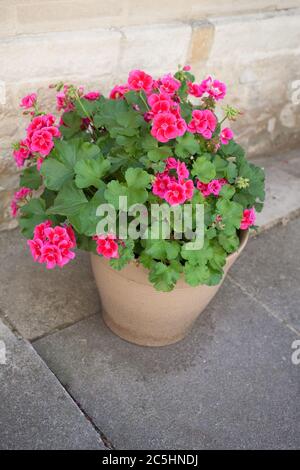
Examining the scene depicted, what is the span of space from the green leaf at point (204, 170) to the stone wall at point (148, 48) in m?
0.94

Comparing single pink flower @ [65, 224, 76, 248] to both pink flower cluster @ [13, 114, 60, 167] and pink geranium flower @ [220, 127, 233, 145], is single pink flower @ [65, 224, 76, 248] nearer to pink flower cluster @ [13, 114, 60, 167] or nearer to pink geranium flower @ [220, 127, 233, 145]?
pink flower cluster @ [13, 114, 60, 167]

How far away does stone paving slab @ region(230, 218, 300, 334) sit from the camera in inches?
110

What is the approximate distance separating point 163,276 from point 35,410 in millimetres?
646

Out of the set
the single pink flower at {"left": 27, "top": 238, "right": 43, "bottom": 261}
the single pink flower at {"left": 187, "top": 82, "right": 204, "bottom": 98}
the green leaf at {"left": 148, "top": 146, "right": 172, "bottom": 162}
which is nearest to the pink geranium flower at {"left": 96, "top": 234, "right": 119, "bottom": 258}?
the single pink flower at {"left": 27, "top": 238, "right": 43, "bottom": 261}

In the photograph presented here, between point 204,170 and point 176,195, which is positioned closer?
point 176,195

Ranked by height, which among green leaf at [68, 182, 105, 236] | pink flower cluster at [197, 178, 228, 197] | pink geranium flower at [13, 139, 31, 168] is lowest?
green leaf at [68, 182, 105, 236]

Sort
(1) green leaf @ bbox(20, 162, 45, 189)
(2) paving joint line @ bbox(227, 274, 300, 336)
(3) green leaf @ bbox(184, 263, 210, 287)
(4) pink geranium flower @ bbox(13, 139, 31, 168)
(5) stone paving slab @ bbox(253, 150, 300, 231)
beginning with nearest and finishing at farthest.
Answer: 1. (3) green leaf @ bbox(184, 263, 210, 287)
2. (4) pink geranium flower @ bbox(13, 139, 31, 168)
3. (1) green leaf @ bbox(20, 162, 45, 189)
4. (2) paving joint line @ bbox(227, 274, 300, 336)
5. (5) stone paving slab @ bbox(253, 150, 300, 231)

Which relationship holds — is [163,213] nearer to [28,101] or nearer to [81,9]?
[28,101]

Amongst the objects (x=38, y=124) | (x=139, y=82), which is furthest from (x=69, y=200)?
(x=139, y=82)

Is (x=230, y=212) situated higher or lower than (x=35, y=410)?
higher

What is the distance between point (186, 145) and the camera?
205cm

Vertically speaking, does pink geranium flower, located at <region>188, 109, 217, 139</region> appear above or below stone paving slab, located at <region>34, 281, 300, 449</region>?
above

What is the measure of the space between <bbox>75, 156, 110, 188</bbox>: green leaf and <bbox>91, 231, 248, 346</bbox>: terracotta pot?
336mm

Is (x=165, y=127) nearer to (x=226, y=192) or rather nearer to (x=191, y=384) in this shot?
(x=226, y=192)
